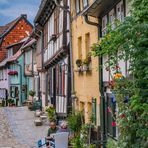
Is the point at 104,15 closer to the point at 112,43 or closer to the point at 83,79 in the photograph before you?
the point at 83,79

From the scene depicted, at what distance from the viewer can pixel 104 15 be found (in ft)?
49.2

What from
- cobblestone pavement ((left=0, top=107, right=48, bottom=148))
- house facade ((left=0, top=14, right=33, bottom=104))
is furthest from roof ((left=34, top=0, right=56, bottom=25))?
house facade ((left=0, top=14, right=33, bottom=104))

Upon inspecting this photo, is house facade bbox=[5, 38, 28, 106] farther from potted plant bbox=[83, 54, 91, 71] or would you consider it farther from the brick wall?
potted plant bbox=[83, 54, 91, 71]

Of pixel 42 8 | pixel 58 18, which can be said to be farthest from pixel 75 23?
pixel 42 8

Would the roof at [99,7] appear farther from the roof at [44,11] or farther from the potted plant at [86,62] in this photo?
the roof at [44,11]

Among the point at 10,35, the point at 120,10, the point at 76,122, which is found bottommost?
the point at 76,122

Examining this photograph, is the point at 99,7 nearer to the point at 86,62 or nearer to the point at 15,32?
the point at 86,62

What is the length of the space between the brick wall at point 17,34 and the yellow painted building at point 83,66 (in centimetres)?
4447

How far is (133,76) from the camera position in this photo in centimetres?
730

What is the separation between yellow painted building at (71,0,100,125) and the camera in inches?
653

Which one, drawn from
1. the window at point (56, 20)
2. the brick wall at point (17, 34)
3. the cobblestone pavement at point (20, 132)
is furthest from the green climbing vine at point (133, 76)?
the brick wall at point (17, 34)

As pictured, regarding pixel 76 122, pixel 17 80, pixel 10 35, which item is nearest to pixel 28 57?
pixel 17 80

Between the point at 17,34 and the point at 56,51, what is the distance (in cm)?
4179

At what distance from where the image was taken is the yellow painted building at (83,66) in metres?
Result: 16.6
